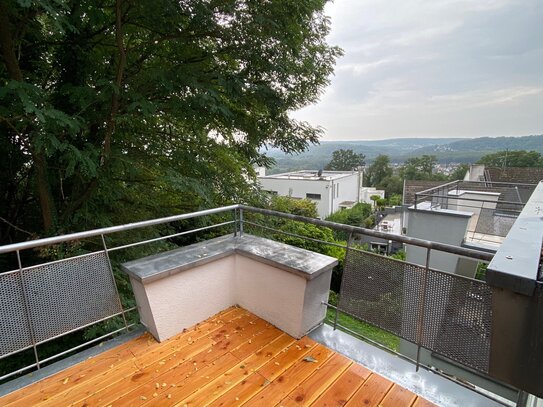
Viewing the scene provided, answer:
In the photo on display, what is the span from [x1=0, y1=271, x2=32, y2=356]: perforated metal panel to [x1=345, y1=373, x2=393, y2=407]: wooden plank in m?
2.11

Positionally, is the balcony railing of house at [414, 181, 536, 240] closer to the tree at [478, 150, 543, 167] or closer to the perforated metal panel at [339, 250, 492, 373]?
the perforated metal panel at [339, 250, 492, 373]

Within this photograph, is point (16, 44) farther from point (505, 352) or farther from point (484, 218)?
point (484, 218)

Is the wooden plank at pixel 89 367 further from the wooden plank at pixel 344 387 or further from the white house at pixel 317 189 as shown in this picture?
the white house at pixel 317 189

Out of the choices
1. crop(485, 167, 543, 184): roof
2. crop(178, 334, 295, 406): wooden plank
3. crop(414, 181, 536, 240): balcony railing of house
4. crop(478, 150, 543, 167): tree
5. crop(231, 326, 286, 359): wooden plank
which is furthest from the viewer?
crop(478, 150, 543, 167): tree

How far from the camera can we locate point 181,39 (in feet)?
11.1

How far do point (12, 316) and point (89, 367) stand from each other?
63cm

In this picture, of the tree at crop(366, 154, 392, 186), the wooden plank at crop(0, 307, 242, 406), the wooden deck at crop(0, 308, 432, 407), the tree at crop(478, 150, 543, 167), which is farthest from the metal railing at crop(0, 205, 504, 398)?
the tree at crop(366, 154, 392, 186)

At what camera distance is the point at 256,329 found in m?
2.48

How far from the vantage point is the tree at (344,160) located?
57.8m

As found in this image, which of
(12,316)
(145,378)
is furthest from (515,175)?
(12,316)

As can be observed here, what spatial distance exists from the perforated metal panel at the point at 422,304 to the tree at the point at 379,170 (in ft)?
170

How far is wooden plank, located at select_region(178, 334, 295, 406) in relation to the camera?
1.76m

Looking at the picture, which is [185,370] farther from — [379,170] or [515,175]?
[379,170]

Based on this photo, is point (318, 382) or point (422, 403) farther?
point (318, 382)
